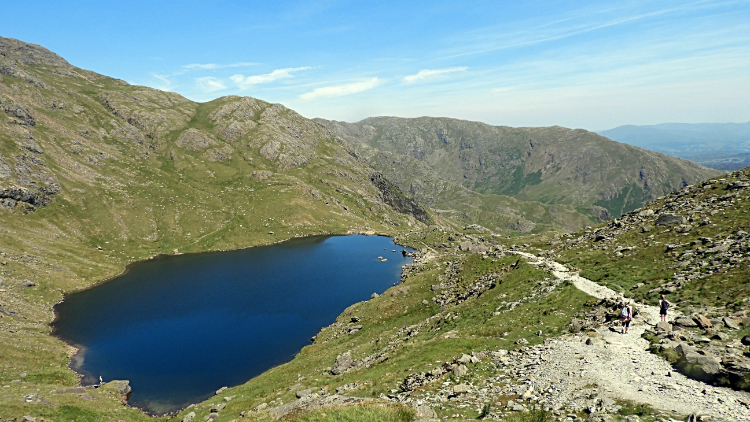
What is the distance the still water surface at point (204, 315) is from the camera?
64875mm

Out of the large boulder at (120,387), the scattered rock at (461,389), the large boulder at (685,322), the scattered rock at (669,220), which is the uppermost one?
the scattered rock at (669,220)

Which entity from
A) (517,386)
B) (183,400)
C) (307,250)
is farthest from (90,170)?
(517,386)

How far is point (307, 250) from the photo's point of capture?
556 feet

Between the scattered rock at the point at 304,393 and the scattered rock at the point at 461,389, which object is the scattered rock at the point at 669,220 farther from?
the scattered rock at the point at 304,393

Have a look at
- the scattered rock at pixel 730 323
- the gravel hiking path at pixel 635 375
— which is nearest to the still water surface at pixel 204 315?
the gravel hiking path at pixel 635 375

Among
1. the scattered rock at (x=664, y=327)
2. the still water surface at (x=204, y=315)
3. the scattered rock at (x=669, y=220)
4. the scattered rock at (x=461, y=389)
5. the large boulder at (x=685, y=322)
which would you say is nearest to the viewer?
the scattered rock at (x=461, y=389)

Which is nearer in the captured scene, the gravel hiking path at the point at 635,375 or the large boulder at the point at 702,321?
the gravel hiking path at the point at 635,375

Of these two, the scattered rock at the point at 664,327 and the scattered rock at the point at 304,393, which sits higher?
the scattered rock at the point at 664,327

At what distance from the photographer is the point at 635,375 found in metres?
22.5

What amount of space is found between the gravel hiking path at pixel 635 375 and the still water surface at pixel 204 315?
56.6 meters

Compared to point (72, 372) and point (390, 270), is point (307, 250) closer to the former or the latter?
point (390, 270)

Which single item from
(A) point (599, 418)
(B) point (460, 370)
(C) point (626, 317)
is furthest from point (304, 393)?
(C) point (626, 317)

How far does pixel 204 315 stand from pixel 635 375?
97.8 meters

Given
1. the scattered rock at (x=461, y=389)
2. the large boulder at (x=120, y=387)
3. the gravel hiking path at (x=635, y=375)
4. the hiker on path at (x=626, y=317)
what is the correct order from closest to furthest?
the gravel hiking path at (x=635, y=375)
the scattered rock at (x=461, y=389)
the hiker on path at (x=626, y=317)
the large boulder at (x=120, y=387)
